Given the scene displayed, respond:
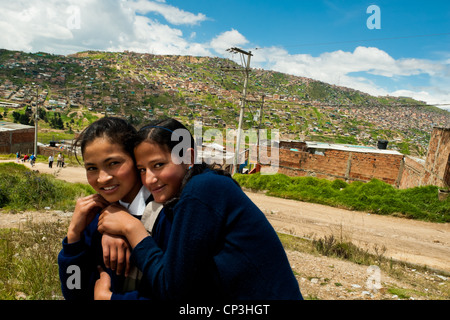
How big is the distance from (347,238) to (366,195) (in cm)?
447

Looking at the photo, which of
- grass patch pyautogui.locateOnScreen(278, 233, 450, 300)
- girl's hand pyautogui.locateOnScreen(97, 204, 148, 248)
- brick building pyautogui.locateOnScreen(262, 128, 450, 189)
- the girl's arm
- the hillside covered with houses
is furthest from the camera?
the hillside covered with houses

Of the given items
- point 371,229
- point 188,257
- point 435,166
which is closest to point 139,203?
point 188,257

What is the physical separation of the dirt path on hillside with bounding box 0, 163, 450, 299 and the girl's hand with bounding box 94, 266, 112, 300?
3.29 m

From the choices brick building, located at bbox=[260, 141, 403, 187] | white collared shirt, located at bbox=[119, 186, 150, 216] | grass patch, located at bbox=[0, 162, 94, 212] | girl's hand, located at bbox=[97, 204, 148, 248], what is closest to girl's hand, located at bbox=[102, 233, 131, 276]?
girl's hand, located at bbox=[97, 204, 148, 248]

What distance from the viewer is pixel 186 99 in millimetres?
119812

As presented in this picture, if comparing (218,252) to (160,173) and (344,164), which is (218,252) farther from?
(344,164)

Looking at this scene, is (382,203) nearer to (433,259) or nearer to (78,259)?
(433,259)

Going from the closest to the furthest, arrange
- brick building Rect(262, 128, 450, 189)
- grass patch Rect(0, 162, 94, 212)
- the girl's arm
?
1. the girl's arm
2. grass patch Rect(0, 162, 94, 212)
3. brick building Rect(262, 128, 450, 189)

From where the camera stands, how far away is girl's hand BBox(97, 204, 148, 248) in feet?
3.94

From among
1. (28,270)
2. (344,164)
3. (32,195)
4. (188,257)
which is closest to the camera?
(188,257)

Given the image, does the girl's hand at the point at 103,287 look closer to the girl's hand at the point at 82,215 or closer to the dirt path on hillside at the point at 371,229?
the girl's hand at the point at 82,215

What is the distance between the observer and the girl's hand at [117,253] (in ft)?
4.03

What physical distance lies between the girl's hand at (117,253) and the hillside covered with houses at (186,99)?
214ft

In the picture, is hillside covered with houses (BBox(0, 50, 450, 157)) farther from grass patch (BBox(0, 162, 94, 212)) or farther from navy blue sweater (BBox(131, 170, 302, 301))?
navy blue sweater (BBox(131, 170, 302, 301))
